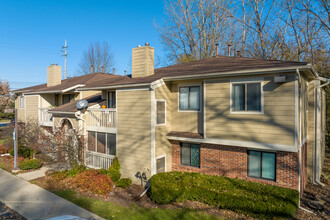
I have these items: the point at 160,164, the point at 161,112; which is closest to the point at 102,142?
the point at 160,164

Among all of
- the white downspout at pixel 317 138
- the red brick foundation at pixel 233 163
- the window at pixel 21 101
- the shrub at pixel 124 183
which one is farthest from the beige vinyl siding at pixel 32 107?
the white downspout at pixel 317 138

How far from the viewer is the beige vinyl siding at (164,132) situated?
11.0m

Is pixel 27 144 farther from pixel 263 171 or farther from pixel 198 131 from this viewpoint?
pixel 263 171

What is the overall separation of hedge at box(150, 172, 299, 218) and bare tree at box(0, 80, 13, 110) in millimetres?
37811

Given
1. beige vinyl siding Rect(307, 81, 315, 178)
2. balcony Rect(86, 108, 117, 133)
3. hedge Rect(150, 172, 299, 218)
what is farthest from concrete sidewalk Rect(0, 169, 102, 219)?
beige vinyl siding Rect(307, 81, 315, 178)

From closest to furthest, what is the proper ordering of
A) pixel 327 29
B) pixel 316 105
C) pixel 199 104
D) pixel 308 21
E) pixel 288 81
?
pixel 288 81
pixel 199 104
pixel 316 105
pixel 327 29
pixel 308 21

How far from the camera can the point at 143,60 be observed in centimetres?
1341

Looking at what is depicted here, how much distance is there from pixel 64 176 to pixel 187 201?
665cm

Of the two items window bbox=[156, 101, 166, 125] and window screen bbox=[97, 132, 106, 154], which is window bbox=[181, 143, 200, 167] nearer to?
window bbox=[156, 101, 166, 125]

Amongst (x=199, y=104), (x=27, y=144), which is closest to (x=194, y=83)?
(x=199, y=104)

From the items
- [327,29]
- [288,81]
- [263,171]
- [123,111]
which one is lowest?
[263,171]

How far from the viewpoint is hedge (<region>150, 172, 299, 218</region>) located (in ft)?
25.2

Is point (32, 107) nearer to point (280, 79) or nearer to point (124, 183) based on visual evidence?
point (124, 183)

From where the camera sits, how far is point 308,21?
22328 mm
